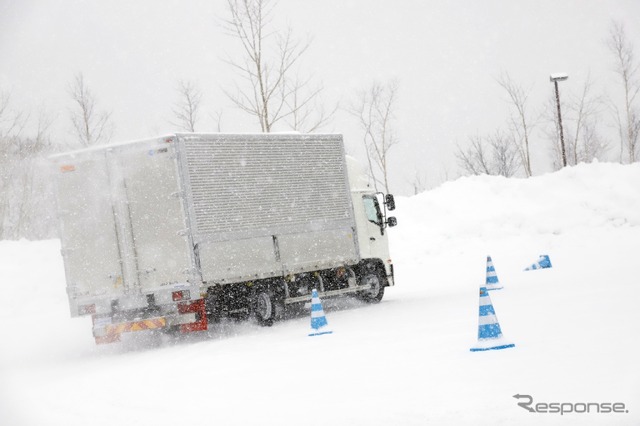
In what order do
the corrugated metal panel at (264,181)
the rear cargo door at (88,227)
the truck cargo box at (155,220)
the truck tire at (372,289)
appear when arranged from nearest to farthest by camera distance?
the truck cargo box at (155,220) → the rear cargo door at (88,227) → the corrugated metal panel at (264,181) → the truck tire at (372,289)

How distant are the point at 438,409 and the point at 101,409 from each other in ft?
11.8

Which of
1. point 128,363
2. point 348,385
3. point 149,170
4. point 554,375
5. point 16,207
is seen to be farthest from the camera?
point 16,207

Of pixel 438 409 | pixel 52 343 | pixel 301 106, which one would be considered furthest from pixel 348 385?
pixel 301 106

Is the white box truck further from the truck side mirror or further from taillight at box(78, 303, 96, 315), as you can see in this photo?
the truck side mirror

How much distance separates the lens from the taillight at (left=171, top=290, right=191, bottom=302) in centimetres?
1414

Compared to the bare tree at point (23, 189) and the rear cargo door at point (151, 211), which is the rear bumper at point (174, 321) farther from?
the bare tree at point (23, 189)

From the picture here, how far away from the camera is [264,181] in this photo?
15.7 metres

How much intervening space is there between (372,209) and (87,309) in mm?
6886

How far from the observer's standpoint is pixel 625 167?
119 feet

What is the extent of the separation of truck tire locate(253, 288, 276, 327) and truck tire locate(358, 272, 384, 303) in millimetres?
3145

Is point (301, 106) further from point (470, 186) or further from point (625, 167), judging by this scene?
point (625, 167)

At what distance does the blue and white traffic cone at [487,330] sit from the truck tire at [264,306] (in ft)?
23.3

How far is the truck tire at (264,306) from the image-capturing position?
51.6ft

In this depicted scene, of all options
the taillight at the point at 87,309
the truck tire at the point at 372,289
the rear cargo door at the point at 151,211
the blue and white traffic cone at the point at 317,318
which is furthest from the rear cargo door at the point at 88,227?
the truck tire at the point at 372,289
